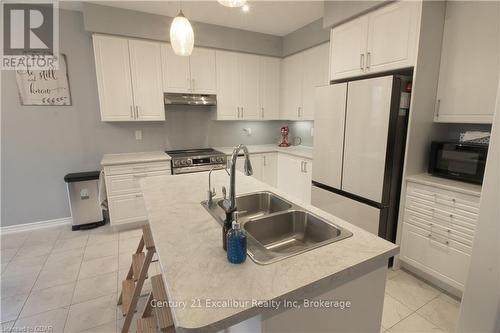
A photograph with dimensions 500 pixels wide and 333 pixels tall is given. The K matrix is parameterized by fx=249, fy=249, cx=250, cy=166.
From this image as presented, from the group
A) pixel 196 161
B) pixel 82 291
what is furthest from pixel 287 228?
pixel 196 161

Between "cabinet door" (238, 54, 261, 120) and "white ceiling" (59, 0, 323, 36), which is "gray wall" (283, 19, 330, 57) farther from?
"cabinet door" (238, 54, 261, 120)

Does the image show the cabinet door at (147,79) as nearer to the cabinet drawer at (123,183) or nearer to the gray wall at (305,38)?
the cabinet drawer at (123,183)

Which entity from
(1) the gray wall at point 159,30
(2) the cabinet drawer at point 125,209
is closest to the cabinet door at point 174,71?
(1) the gray wall at point 159,30

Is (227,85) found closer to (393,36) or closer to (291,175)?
(291,175)

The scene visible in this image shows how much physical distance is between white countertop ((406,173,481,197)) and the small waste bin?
11.5 ft

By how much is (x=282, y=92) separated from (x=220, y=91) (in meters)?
1.09

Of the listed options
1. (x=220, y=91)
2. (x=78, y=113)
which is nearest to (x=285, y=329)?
(x=220, y=91)

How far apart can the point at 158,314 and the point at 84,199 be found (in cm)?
262

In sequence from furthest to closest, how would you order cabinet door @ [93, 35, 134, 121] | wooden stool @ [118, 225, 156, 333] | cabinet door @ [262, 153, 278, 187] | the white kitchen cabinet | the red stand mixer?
the red stand mixer → cabinet door @ [262, 153, 278, 187] → the white kitchen cabinet → cabinet door @ [93, 35, 134, 121] → wooden stool @ [118, 225, 156, 333]

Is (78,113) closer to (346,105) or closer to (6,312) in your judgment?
(6,312)

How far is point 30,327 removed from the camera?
1746 mm

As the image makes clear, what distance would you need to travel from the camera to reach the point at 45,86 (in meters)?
3.02

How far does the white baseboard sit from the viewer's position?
3.10 meters

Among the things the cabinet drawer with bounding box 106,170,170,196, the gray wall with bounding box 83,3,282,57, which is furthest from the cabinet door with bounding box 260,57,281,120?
the cabinet drawer with bounding box 106,170,170,196
